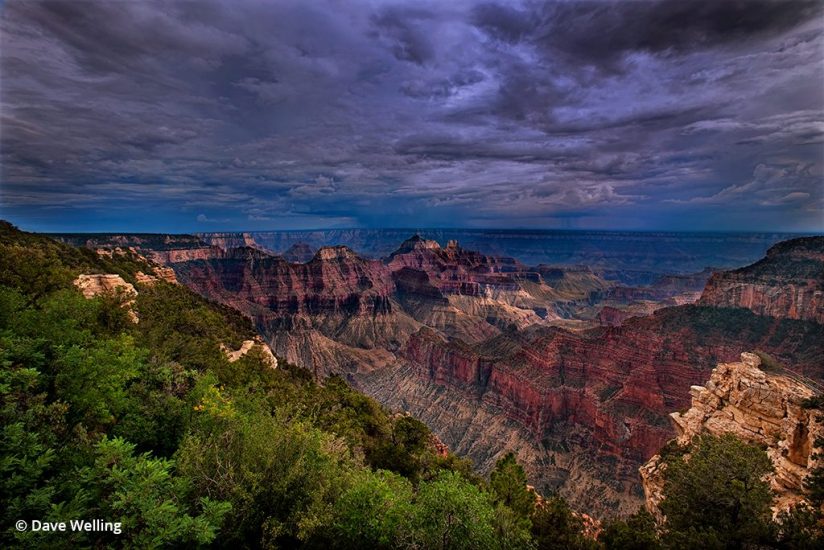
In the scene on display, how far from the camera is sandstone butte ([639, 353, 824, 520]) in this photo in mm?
20359

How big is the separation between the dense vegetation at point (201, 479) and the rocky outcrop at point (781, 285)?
7785cm

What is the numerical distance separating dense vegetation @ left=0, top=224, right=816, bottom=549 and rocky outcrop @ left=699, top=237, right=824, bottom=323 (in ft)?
255

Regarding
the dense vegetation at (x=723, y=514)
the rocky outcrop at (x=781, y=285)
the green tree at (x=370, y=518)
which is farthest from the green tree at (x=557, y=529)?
the rocky outcrop at (x=781, y=285)

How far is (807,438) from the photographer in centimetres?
2116

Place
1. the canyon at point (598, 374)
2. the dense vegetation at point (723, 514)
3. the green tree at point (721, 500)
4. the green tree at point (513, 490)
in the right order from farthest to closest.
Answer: the canyon at point (598, 374)
the green tree at point (513, 490)
the green tree at point (721, 500)
the dense vegetation at point (723, 514)

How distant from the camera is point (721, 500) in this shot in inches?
701

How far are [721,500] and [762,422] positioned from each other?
41.6 feet

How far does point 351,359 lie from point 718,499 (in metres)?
123

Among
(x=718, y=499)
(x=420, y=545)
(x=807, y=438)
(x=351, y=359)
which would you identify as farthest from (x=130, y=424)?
(x=351, y=359)

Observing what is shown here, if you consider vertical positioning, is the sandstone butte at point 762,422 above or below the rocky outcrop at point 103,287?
below

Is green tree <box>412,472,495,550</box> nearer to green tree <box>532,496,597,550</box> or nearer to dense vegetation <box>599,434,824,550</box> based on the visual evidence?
dense vegetation <box>599,434,824,550</box>

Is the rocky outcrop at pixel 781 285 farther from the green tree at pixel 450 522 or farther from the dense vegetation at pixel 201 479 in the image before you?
the green tree at pixel 450 522

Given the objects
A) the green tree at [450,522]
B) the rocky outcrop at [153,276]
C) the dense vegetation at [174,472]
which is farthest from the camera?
the rocky outcrop at [153,276]

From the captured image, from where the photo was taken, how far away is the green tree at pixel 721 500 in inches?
630
